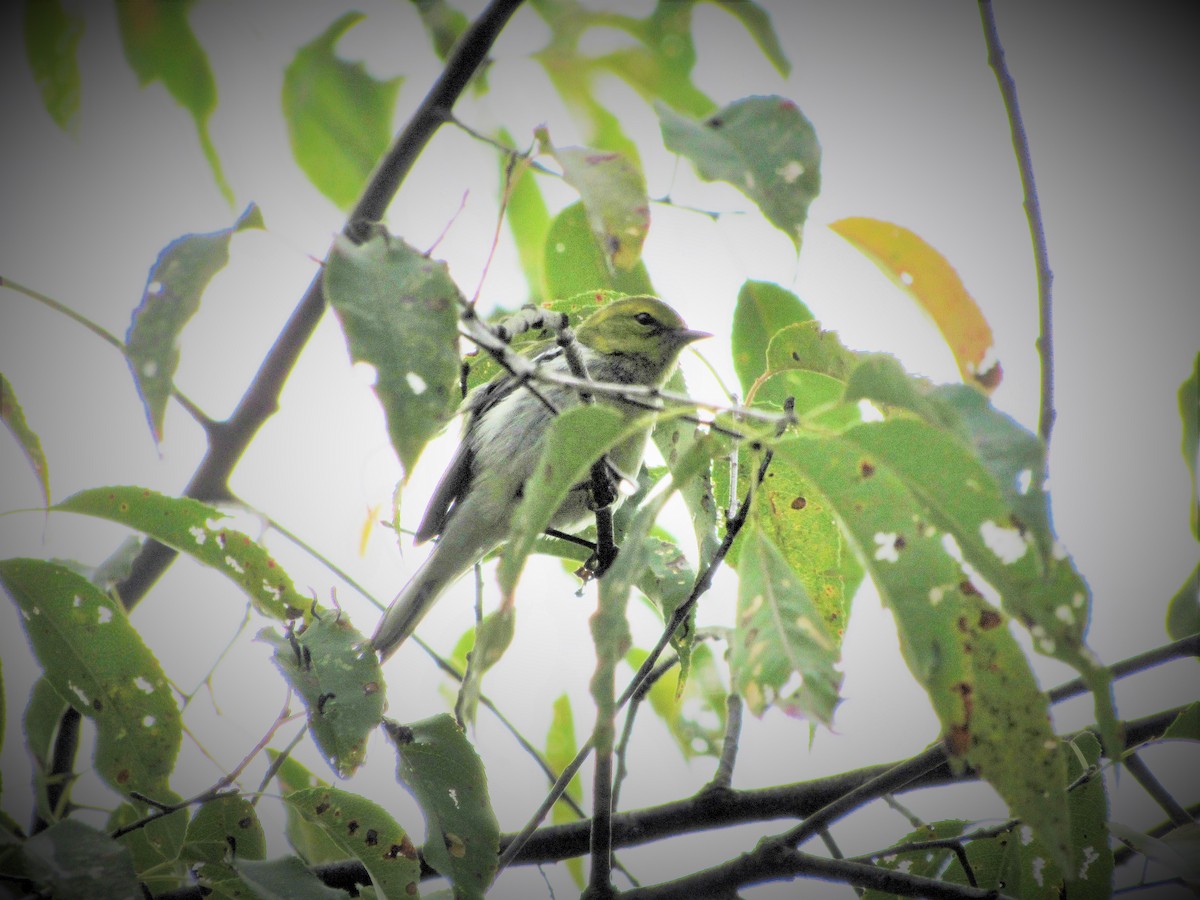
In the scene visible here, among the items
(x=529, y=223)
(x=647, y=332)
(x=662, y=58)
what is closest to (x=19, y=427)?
(x=529, y=223)

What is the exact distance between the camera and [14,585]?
56.5 inches

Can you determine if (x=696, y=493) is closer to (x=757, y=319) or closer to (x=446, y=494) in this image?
(x=757, y=319)

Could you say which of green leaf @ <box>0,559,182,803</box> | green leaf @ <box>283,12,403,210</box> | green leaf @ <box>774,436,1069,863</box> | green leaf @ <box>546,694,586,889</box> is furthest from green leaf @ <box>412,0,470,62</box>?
green leaf @ <box>546,694,586,889</box>

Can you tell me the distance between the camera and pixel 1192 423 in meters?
1.13

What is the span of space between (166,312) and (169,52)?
867mm

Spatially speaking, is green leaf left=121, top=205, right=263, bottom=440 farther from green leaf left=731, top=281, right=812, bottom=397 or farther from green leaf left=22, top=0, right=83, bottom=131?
green leaf left=731, top=281, right=812, bottom=397

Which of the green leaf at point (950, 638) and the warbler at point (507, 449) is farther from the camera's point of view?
the warbler at point (507, 449)

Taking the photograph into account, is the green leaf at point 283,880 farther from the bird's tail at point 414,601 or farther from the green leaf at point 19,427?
the bird's tail at point 414,601

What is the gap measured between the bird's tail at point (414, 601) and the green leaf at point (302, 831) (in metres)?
0.49

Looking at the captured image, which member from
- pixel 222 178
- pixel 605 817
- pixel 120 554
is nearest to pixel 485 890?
pixel 605 817

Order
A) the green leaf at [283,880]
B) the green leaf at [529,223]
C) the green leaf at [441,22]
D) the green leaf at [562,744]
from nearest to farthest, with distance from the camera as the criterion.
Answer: the green leaf at [283,880] → the green leaf at [441,22] → the green leaf at [529,223] → the green leaf at [562,744]

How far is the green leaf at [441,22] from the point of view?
6.22 feet

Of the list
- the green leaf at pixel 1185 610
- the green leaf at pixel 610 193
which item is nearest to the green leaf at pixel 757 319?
the green leaf at pixel 610 193

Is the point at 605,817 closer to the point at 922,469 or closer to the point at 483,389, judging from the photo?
the point at 922,469
